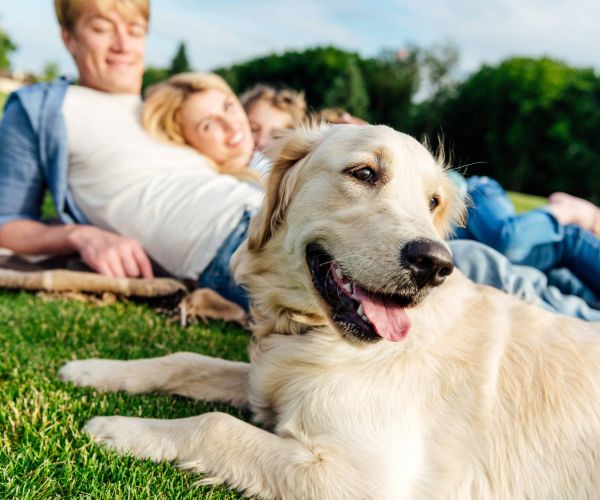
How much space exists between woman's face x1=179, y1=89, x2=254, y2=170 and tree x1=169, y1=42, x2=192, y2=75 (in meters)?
80.1

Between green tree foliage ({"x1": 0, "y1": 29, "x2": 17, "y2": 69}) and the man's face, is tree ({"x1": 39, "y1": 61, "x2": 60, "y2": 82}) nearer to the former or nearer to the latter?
green tree foliage ({"x1": 0, "y1": 29, "x2": 17, "y2": 69})

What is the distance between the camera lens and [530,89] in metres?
52.0

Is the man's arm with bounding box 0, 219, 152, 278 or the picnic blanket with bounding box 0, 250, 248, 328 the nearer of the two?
the picnic blanket with bounding box 0, 250, 248, 328

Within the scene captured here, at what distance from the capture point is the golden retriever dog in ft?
7.61

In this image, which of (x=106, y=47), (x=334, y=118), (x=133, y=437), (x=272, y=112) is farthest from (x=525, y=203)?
(x=133, y=437)

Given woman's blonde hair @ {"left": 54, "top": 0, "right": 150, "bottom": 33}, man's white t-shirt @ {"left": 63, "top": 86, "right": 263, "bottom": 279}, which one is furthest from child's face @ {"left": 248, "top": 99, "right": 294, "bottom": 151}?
woman's blonde hair @ {"left": 54, "top": 0, "right": 150, "bottom": 33}

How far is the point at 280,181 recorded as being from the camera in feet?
10.4

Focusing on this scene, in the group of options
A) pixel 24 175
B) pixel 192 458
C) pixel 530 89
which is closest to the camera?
pixel 192 458

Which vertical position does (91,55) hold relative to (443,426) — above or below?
above

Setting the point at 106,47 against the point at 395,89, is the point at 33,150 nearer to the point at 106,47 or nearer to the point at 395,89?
the point at 106,47

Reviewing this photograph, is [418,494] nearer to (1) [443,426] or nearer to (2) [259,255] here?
(1) [443,426]

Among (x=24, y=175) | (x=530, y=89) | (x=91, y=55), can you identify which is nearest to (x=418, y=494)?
(x=24, y=175)

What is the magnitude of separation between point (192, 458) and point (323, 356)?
731mm

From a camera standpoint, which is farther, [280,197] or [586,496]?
[280,197]
